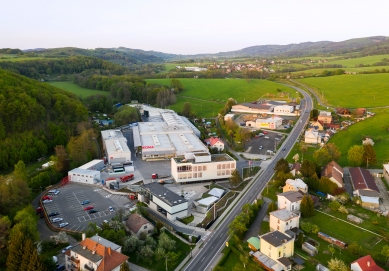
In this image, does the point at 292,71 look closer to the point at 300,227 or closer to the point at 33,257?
the point at 300,227

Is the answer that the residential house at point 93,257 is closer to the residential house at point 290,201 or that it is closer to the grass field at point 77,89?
the residential house at point 290,201

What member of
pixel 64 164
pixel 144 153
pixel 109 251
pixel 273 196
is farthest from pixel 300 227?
pixel 64 164

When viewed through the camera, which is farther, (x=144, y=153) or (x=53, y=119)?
(x=53, y=119)


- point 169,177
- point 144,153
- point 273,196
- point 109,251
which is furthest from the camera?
point 144,153

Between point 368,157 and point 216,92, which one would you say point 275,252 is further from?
point 216,92

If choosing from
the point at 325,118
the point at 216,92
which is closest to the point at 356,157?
the point at 325,118
